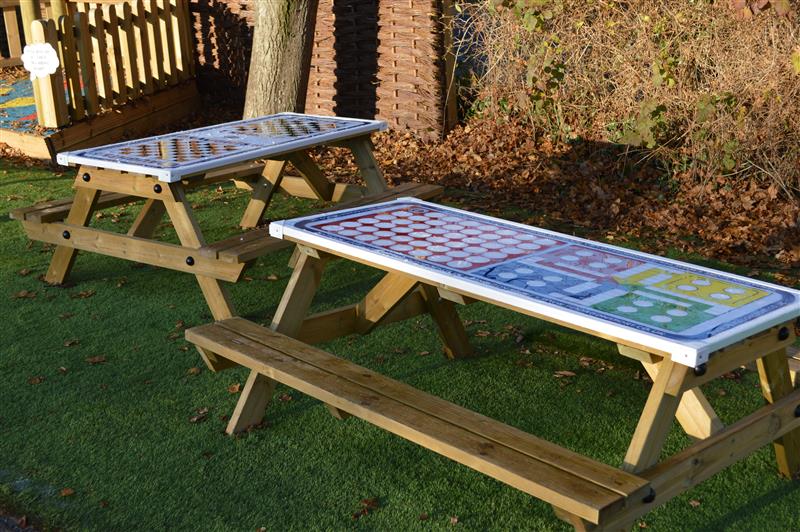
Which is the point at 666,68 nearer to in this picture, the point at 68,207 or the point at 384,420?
the point at 68,207

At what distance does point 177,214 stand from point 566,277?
2.44m

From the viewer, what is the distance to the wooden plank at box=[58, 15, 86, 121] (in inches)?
353

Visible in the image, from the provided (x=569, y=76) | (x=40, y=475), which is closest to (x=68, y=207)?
(x=40, y=475)

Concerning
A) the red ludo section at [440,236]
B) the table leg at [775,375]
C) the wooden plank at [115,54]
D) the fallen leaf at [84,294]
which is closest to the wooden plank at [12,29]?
the wooden plank at [115,54]

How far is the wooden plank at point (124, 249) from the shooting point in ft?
15.8

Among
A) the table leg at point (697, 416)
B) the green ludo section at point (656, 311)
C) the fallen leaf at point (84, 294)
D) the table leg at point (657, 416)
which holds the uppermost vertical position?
the green ludo section at point (656, 311)

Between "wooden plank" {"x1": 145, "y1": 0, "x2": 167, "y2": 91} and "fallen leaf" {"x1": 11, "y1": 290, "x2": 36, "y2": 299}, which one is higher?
"wooden plank" {"x1": 145, "y1": 0, "x2": 167, "y2": 91}

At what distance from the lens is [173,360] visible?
485 centimetres

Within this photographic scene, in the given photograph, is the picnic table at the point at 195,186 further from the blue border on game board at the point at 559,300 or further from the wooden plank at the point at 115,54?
the wooden plank at the point at 115,54

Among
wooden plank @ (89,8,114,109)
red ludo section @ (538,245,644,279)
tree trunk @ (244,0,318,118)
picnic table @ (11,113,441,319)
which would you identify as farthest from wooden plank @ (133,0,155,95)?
red ludo section @ (538,245,644,279)

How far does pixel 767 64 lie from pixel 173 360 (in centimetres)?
499

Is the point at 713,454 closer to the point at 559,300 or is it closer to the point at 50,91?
the point at 559,300

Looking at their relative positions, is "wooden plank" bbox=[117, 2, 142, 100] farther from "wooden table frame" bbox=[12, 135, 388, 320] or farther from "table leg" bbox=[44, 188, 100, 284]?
"table leg" bbox=[44, 188, 100, 284]

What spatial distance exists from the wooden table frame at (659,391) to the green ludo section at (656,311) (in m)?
0.10
